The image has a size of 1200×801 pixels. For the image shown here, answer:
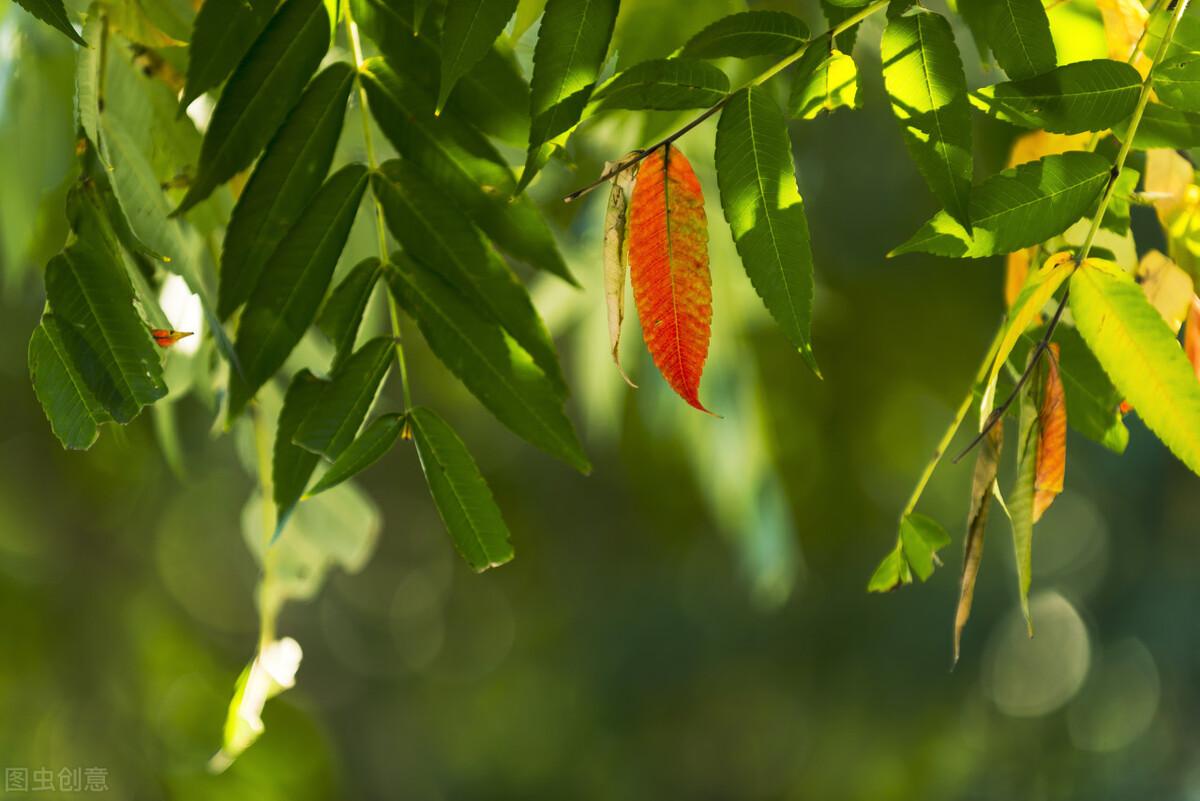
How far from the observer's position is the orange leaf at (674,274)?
31 cm

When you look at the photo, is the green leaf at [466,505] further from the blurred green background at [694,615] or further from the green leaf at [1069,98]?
the blurred green background at [694,615]

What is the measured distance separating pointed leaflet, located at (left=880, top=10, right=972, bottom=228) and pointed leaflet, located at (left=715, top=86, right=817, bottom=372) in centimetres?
3

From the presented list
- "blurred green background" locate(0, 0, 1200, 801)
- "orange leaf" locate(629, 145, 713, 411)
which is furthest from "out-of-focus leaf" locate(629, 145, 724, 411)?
"blurred green background" locate(0, 0, 1200, 801)

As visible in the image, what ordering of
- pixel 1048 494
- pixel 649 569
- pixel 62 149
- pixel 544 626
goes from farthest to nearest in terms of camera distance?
pixel 544 626 → pixel 649 569 → pixel 62 149 → pixel 1048 494

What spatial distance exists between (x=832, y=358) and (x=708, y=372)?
1.67m

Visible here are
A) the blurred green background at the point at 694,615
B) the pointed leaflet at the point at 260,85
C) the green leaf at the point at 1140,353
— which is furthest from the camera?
the blurred green background at the point at 694,615

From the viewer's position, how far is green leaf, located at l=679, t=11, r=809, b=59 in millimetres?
347

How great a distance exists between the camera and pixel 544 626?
323cm

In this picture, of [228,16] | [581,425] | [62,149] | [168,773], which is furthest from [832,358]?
[228,16]

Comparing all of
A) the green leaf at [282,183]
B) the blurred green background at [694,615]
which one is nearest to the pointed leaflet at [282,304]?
the green leaf at [282,183]

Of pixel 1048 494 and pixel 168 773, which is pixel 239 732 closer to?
pixel 1048 494

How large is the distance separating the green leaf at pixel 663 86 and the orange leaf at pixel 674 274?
19 mm

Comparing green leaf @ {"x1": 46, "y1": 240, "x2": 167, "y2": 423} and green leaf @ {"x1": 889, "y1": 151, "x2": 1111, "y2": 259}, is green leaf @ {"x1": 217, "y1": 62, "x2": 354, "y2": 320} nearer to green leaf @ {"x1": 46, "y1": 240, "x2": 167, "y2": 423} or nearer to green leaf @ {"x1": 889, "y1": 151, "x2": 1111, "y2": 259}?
green leaf @ {"x1": 46, "y1": 240, "x2": 167, "y2": 423}

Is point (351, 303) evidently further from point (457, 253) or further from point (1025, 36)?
point (1025, 36)
